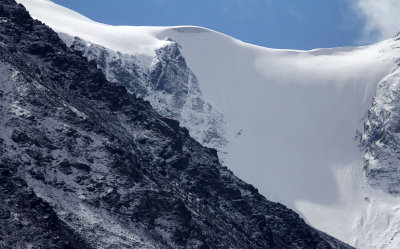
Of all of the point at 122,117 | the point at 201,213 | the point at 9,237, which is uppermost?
the point at 122,117

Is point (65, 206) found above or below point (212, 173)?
below

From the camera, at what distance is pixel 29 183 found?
123 meters

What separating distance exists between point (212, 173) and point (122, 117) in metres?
20.0

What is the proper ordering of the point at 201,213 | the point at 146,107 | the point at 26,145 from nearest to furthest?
the point at 26,145
the point at 201,213
the point at 146,107

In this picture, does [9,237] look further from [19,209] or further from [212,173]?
[212,173]

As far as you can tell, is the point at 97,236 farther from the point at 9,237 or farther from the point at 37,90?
the point at 37,90

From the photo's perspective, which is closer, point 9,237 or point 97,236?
point 9,237

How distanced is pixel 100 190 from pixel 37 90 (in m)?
21.6

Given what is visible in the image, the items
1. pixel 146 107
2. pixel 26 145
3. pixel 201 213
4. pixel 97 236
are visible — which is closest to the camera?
pixel 97 236

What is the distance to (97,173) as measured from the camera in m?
133

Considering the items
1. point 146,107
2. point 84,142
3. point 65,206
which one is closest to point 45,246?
point 65,206

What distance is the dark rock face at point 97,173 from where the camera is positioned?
118 meters

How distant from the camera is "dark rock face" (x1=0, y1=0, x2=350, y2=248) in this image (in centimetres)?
11831

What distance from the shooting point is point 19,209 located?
11294 cm
